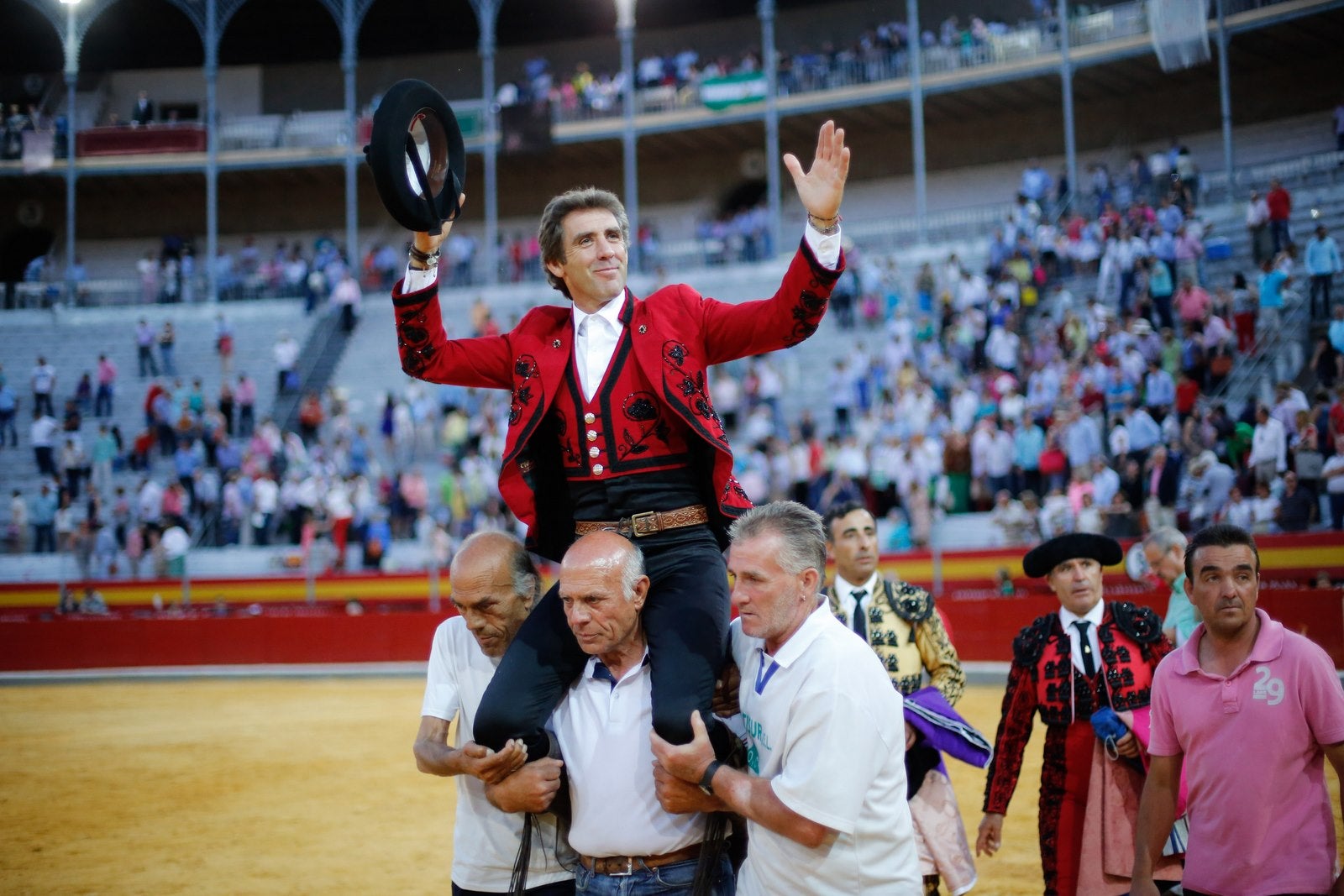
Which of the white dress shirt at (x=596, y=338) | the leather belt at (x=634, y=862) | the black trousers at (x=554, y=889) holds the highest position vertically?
the white dress shirt at (x=596, y=338)

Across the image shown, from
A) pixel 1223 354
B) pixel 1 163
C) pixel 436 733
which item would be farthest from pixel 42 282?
pixel 436 733

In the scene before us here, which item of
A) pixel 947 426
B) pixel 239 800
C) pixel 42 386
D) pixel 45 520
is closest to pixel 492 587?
→ pixel 239 800

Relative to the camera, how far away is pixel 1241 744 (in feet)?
10.6

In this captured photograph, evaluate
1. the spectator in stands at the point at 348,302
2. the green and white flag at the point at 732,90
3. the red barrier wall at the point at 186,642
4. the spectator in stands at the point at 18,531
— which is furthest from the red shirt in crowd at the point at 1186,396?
the spectator in stands at the point at 18,531

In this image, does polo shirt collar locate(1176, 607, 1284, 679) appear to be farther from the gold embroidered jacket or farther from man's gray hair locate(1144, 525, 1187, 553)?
man's gray hair locate(1144, 525, 1187, 553)

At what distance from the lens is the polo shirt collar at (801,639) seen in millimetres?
2812

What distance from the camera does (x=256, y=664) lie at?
1497 cm

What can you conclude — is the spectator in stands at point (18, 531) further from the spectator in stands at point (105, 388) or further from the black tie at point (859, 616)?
the black tie at point (859, 616)

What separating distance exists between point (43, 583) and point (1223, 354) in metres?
13.9

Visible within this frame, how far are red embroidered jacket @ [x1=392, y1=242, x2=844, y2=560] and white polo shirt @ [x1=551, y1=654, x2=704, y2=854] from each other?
492 mm

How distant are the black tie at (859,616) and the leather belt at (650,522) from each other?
141 centimetres

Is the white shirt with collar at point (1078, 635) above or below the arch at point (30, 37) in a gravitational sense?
below

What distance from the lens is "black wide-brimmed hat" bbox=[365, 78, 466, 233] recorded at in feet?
10.8

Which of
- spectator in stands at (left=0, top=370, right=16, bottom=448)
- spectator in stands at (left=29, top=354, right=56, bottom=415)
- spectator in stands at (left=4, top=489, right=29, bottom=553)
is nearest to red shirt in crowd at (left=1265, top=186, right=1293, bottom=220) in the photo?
spectator in stands at (left=4, top=489, right=29, bottom=553)
